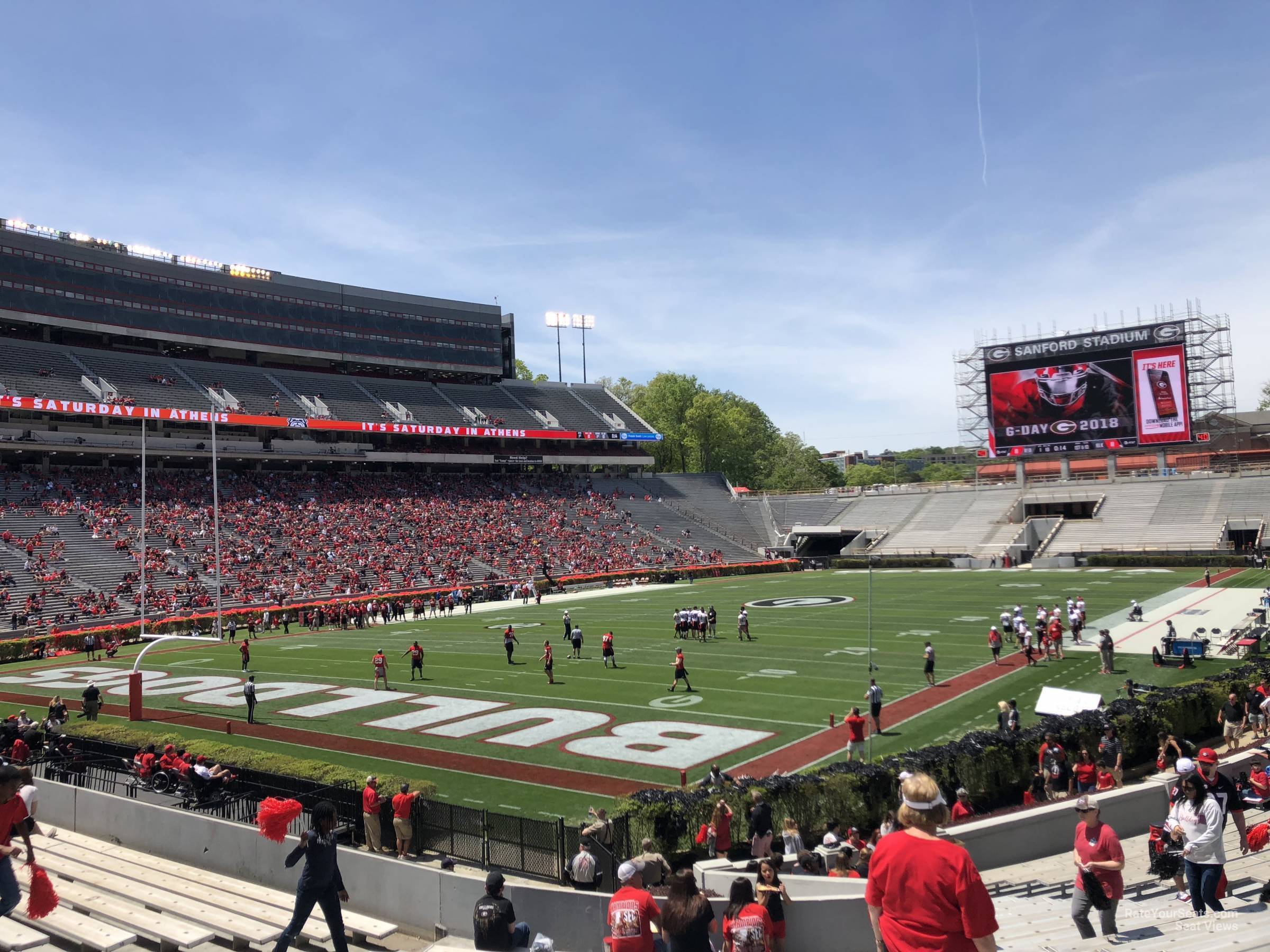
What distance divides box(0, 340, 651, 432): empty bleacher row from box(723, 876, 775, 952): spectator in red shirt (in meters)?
57.8

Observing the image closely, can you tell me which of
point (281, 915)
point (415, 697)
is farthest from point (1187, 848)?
point (415, 697)

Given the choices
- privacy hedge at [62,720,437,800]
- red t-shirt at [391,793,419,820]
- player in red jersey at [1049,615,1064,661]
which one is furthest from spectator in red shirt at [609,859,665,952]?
player in red jersey at [1049,615,1064,661]

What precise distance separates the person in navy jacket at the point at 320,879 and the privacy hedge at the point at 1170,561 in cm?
5369

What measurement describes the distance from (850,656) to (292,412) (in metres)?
49.5

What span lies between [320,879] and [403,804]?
12.0ft

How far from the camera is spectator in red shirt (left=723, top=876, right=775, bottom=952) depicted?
238 inches

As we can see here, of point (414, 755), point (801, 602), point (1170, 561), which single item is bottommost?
point (414, 755)

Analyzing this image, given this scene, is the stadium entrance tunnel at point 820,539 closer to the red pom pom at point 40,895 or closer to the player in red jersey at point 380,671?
the player in red jersey at point 380,671

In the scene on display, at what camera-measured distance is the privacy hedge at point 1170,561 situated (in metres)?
49.5

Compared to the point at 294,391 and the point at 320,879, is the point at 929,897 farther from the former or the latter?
the point at 294,391

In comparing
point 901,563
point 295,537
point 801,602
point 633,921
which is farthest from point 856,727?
point 901,563

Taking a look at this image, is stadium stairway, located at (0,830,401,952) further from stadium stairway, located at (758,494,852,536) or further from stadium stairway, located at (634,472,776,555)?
stadium stairway, located at (758,494,852,536)

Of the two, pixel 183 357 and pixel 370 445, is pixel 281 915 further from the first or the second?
pixel 183 357

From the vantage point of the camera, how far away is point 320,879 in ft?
26.0
